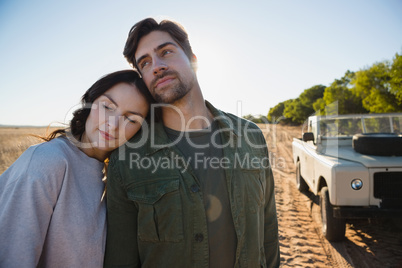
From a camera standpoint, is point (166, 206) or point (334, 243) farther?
point (334, 243)

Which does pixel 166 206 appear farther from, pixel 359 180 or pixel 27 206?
pixel 359 180

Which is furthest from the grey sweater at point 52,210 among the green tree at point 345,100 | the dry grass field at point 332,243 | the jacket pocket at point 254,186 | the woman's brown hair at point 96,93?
the green tree at point 345,100

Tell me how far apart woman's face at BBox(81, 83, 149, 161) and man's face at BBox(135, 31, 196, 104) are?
0.55 feet

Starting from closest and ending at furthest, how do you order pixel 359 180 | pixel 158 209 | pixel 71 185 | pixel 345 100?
pixel 71 185, pixel 158 209, pixel 359 180, pixel 345 100

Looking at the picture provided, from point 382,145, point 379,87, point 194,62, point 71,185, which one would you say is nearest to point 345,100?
point 379,87

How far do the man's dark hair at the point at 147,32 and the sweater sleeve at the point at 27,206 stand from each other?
1089 millimetres

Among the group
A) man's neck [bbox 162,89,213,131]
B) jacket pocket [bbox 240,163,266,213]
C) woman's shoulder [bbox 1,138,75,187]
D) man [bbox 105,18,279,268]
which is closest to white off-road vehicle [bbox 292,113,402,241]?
man [bbox 105,18,279,268]

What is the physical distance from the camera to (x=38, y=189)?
4.21 feet

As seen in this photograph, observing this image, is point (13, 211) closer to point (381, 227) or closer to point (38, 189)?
point (38, 189)

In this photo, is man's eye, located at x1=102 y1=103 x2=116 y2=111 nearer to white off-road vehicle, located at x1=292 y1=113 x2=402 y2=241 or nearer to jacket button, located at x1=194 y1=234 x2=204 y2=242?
jacket button, located at x1=194 y1=234 x2=204 y2=242

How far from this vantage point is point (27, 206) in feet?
4.07

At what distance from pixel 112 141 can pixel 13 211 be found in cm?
69

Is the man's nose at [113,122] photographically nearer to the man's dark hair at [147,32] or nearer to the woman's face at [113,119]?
the woman's face at [113,119]

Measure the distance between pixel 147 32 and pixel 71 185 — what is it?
1.30 metres
